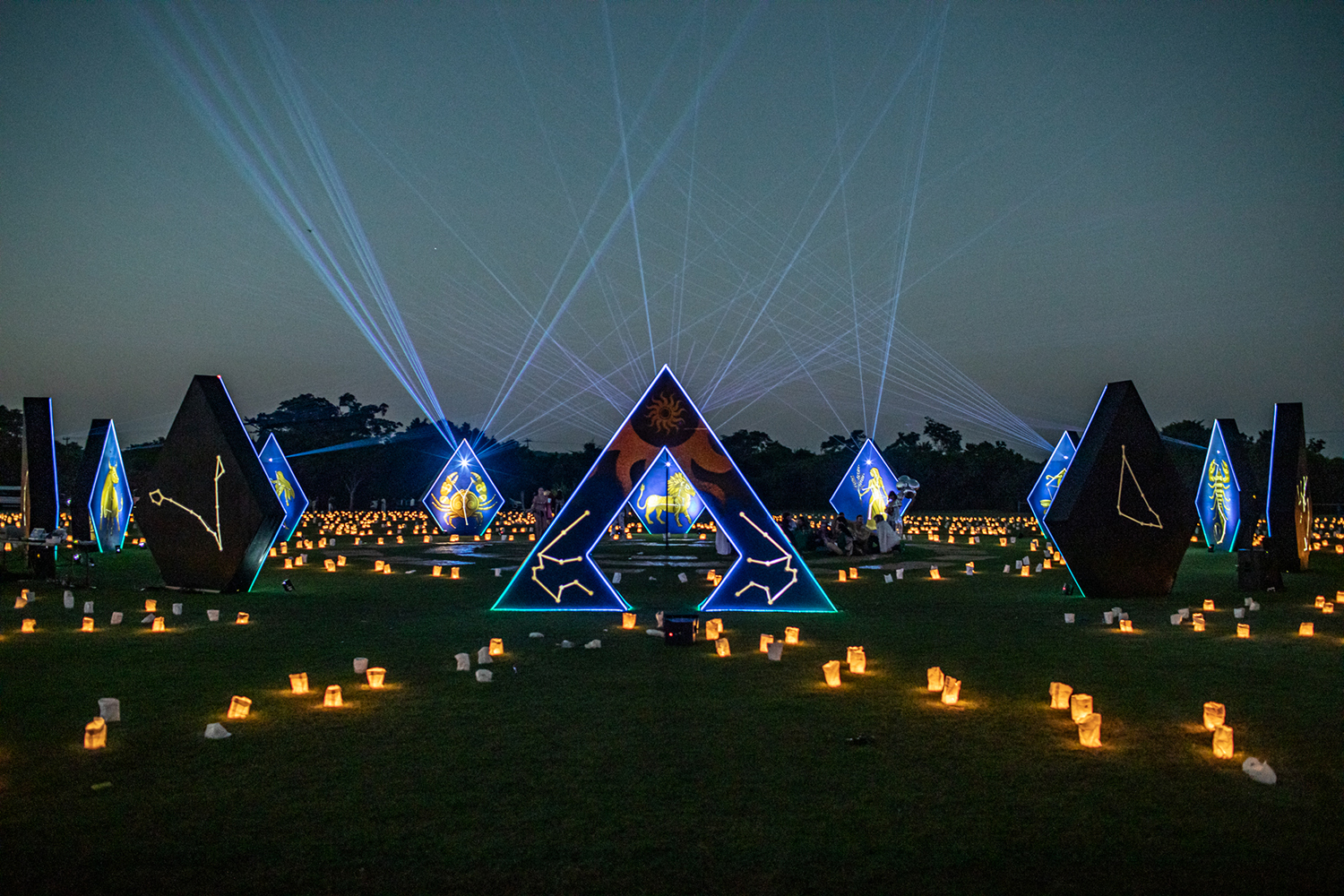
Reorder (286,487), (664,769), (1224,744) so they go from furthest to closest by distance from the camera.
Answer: (286,487)
(1224,744)
(664,769)

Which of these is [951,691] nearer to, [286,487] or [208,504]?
[208,504]

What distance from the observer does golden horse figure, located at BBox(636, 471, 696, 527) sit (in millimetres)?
34062

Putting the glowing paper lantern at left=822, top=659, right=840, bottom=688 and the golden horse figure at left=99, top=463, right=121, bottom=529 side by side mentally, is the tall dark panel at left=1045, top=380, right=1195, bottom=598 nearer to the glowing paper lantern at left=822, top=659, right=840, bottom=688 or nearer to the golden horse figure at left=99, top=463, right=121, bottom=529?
the glowing paper lantern at left=822, top=659, right=840, bottom=688

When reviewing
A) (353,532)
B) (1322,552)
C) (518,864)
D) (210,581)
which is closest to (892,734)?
(518,864)

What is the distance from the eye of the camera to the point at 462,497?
36.8m

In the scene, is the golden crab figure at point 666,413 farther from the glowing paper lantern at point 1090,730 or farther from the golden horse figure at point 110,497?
the golden horse figure at point 110,497

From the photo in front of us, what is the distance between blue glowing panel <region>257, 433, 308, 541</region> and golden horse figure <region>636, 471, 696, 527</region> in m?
11.2

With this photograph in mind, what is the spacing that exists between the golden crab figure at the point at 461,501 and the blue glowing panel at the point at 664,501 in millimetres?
5547

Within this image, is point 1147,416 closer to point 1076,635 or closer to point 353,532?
point 1076,635

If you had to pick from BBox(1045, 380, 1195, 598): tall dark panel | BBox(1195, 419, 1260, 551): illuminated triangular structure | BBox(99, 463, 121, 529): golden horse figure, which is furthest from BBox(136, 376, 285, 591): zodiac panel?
BBox(1195, 419, 1260, 551): illuminated triangular structure

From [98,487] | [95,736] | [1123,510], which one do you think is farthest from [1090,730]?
[98,487]

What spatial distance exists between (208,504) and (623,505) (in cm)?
766

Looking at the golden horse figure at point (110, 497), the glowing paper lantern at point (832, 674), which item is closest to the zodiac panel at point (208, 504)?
the golden horse figure at point (110, 497)

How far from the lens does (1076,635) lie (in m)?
12.6
